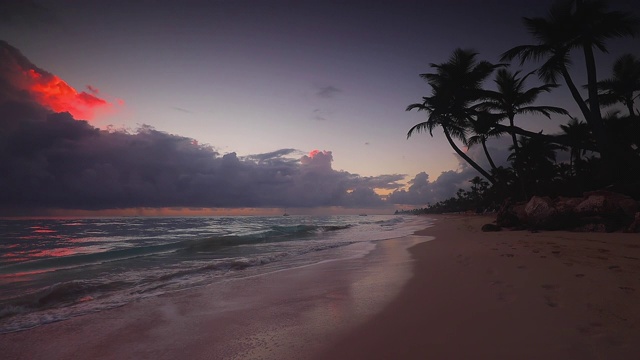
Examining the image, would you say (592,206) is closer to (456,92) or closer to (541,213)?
(541,213)

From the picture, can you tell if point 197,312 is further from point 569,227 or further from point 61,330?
point 569,227

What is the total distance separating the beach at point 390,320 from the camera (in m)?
2.53

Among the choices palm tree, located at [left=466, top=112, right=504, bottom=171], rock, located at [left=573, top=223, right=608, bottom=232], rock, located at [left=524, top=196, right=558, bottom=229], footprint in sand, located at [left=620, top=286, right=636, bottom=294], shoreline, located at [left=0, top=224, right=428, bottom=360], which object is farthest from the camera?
palm tree, located at [left=466, top=112, right=504, bottom=171]

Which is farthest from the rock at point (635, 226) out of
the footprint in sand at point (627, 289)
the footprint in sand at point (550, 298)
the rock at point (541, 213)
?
the footprint in sand at point (550, 298)

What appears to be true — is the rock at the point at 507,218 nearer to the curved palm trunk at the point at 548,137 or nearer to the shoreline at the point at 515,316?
the curved palm trunk at the point at 548,137

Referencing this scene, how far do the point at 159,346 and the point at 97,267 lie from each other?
8.38 meters

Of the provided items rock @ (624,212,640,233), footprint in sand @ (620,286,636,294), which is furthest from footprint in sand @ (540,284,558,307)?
rock @ (624,212,640,233)

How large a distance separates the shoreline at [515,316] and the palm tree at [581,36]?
560 inches

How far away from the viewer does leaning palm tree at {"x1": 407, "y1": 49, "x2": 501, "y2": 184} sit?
22984mm

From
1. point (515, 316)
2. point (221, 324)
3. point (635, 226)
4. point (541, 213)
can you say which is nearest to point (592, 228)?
point (635, 226)

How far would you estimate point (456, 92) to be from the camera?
23500mm

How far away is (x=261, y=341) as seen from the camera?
2932 mm

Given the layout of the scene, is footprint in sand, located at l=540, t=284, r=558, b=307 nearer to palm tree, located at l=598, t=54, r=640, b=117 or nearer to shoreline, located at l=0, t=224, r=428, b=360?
shoreline, located at l=0, t=224, r=428, b=360

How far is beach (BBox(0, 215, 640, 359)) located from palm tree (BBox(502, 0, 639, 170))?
14.2 meters
